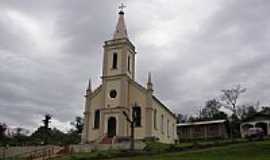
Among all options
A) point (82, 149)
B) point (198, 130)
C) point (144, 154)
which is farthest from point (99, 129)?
point (198, 130)

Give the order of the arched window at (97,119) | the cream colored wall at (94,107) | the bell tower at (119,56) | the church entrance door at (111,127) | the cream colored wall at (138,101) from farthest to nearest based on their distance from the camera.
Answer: the bell tower at (119,56) < the arched window at (97,119) < the cream colored wall at (94,107) < the church entrance door at (111,127) < the cream colored wall at (138,101)

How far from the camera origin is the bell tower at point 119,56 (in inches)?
2052

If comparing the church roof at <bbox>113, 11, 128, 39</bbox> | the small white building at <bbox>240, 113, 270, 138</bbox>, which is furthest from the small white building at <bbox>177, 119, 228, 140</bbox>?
the church roof at <bbox>113, 11, 128, 39</bbox>

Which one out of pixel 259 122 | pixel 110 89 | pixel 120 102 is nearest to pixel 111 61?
pixel 110 89

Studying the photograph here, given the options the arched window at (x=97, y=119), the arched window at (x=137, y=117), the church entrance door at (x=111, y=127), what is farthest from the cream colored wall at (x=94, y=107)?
the arched window at (x=137, y=117)

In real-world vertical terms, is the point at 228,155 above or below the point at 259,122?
below

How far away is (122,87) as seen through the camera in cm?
5081

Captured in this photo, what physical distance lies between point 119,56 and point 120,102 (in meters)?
6.38

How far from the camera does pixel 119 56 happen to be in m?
52.7

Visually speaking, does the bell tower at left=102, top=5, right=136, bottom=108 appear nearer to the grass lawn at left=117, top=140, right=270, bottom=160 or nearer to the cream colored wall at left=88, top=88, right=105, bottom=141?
the cream colored wall at left=88, top=88, right=105, bottom=141

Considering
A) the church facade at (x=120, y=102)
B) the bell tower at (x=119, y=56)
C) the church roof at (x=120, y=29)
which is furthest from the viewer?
the church roof at (x=120, y=29)

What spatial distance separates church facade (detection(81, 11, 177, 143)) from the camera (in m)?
49.4

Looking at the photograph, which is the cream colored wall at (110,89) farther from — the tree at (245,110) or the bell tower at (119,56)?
the tree at (245,110)

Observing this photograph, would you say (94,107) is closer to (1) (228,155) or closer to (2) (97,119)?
(2) (97,119)
